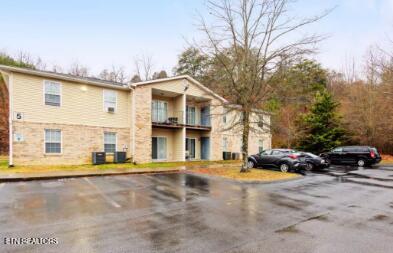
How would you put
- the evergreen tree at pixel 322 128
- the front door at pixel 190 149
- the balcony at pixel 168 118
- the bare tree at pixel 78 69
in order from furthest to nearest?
the bare tree at pixel 78 69 < the evergreen tree at pixel 322 128 < the front door at pixel 190 149 < the balcony at pixel 168 118

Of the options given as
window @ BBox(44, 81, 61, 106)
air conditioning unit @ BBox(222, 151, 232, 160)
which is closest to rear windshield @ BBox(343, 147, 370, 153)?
air conditioning unit @ BBox(222, 151, 232, 160)

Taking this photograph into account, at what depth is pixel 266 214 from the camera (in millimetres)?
6234

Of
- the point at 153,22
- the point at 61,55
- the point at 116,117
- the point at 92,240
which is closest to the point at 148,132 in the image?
the point at 116,117

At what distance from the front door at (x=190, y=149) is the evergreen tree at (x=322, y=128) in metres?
14.8

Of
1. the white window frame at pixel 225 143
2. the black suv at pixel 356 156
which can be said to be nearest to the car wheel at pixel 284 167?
the white window frame at pixel 225 143

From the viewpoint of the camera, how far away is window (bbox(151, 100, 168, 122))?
2044 cm

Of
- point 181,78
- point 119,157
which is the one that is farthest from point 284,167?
point 119,157

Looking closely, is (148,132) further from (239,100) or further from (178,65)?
(178,65)

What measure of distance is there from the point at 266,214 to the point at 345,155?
1927cm

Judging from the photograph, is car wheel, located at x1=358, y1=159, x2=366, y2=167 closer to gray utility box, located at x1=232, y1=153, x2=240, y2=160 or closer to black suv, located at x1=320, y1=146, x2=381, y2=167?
black suv, located at x1=320, y1=146, x2=381, y2=167

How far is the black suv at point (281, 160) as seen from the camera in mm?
15259

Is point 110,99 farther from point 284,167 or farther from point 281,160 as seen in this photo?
point 284,167

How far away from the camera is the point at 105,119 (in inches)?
687

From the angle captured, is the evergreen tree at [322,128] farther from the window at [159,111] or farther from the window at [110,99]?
the window at [110,99]
